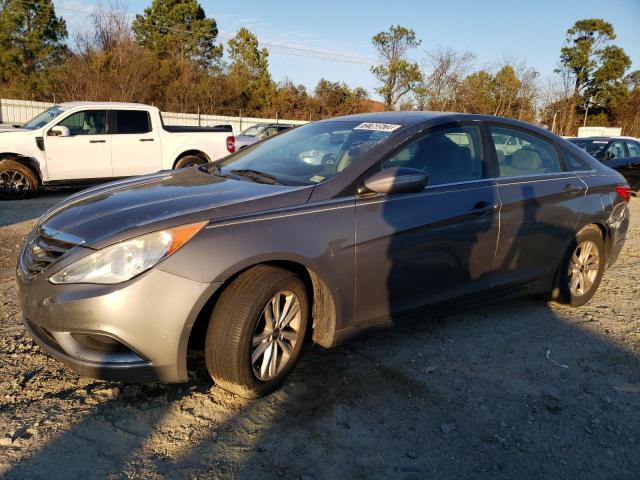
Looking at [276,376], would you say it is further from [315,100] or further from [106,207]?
[315,100]

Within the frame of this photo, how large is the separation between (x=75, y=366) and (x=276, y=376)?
3.44ft

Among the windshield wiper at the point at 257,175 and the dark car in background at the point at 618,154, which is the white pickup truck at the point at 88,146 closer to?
the windshield wiper at the point at 257,175

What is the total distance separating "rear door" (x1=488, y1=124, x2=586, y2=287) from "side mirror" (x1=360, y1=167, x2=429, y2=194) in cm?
98

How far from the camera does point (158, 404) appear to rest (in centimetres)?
285

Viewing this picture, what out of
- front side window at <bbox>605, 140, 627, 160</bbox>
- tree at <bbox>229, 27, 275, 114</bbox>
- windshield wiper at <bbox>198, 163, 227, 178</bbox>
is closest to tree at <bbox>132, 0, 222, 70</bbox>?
tree at <bbox>229, 27, 275, 114</bbox>

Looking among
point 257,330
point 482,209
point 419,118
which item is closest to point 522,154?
point 482,209

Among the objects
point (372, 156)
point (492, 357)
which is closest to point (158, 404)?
point (372, 156)

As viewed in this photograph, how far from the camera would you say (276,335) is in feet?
9.65

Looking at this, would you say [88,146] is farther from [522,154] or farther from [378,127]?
[522,154]

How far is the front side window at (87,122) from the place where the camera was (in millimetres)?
9292

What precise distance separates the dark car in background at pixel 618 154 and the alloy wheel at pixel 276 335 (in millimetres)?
11687

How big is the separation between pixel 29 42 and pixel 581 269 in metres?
39.7

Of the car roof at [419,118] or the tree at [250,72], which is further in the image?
the tree at [250,72]

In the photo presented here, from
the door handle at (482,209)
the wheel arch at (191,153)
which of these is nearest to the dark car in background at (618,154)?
the wheel arch at (191,153)
